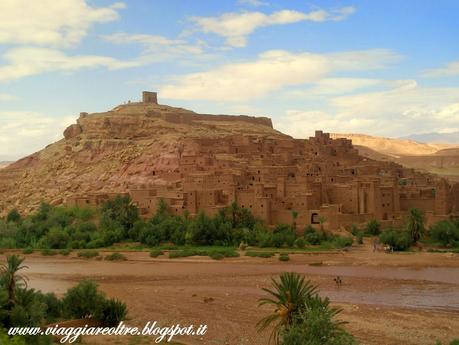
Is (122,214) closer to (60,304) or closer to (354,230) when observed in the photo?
(354,230)

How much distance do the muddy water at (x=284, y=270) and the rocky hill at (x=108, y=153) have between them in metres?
11.6

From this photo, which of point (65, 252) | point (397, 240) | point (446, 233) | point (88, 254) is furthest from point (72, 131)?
point (446, 233)

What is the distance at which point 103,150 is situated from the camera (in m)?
46.9

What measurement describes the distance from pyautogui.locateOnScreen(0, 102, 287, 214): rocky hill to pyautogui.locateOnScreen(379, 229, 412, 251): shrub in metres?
16.9

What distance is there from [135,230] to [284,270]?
1089 centimetres

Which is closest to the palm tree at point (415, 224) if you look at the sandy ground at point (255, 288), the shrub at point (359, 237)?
the sandy ground at point (255, 288)

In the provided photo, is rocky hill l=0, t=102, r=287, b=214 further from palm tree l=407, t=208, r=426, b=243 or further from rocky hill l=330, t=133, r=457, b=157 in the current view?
rocky hill l=330, t=133, r=457, b=157

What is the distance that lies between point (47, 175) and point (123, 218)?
1494 cm

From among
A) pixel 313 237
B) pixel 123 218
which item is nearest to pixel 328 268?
pixel 313 237

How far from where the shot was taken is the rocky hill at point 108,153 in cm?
4262

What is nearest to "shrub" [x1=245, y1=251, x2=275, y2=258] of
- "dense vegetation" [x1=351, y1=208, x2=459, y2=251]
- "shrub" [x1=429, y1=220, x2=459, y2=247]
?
"dense vegetation" [x1=351, y1=208, x2=459, y2=251]

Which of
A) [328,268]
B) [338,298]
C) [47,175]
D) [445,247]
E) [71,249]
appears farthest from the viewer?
[47,175]

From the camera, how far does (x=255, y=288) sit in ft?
74.7

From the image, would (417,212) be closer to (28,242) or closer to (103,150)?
(28,242)
